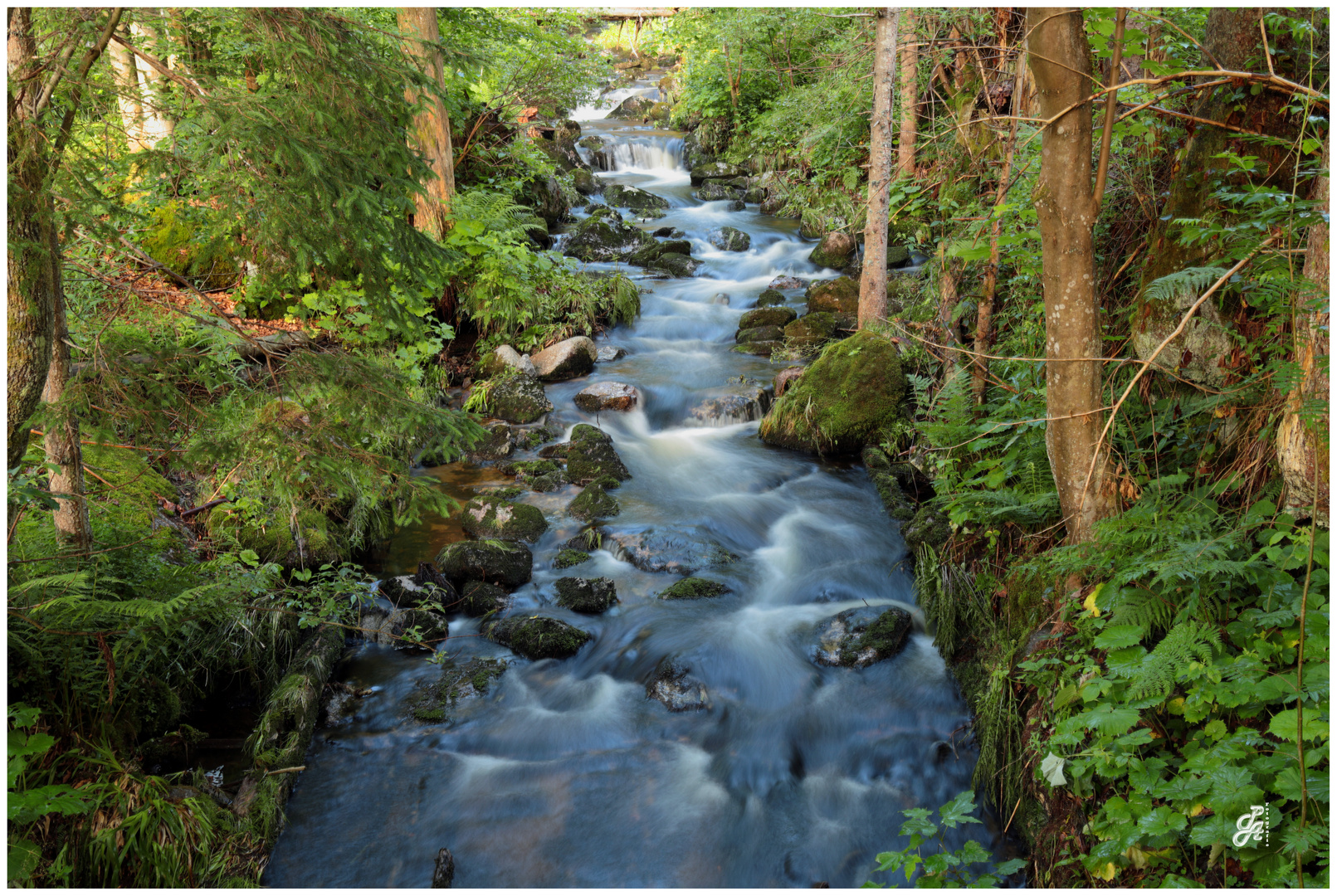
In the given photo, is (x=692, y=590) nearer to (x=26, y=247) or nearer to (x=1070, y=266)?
(x=1070, y=266)

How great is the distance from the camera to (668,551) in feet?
23.5

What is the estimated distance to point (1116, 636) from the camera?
3.47 m

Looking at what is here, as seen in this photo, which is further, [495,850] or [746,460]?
[746,460]

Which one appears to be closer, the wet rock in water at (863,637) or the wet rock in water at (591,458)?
the wet rock in water at (863,637)

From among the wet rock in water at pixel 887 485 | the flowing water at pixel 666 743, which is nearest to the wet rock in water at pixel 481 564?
the flowing water at pixel 666 743

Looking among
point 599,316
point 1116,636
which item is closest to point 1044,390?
point 1116,636

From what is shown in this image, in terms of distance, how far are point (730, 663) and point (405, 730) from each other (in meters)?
2.24

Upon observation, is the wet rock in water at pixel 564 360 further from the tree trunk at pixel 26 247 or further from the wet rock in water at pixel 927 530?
the tree trunk at pixel 26 247

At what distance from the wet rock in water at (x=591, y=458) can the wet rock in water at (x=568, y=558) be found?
4.54 feet

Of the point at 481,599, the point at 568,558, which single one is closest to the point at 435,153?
the point at 568,558

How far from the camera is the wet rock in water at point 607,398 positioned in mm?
9984

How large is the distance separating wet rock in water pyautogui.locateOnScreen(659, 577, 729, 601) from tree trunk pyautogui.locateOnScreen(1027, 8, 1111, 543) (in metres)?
3.04

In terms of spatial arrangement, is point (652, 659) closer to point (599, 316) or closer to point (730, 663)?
point (730, 663)

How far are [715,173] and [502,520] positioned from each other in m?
13.9
